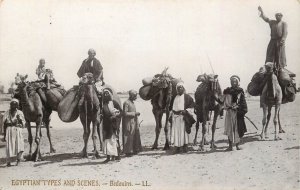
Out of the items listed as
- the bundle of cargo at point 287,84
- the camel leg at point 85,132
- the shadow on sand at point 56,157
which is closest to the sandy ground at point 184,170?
the shadow on sand at point 56,157

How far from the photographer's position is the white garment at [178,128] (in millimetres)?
10391

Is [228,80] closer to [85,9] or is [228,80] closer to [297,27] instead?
[297,27]

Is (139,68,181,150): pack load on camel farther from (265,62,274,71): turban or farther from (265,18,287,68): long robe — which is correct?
(265,18,287,68): long robe

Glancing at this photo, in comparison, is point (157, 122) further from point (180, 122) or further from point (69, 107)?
point (69, 107)

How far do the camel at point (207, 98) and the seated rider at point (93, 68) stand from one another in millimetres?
1770

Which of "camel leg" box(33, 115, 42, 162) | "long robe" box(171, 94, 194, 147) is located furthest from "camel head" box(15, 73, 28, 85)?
"long robe" box(171, 94, 194, 147)

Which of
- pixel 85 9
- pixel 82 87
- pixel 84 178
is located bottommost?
pixel 84 178

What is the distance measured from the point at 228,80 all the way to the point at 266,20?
1.30m

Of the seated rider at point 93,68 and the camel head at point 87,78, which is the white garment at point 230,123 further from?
the camel head at point 87,78

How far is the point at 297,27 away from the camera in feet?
34.8

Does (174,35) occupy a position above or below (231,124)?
above

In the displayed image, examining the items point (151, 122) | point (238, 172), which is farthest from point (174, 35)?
point (238, 172)

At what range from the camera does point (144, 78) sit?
35.3ft

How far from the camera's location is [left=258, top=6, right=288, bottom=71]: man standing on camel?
1059 centimetres
